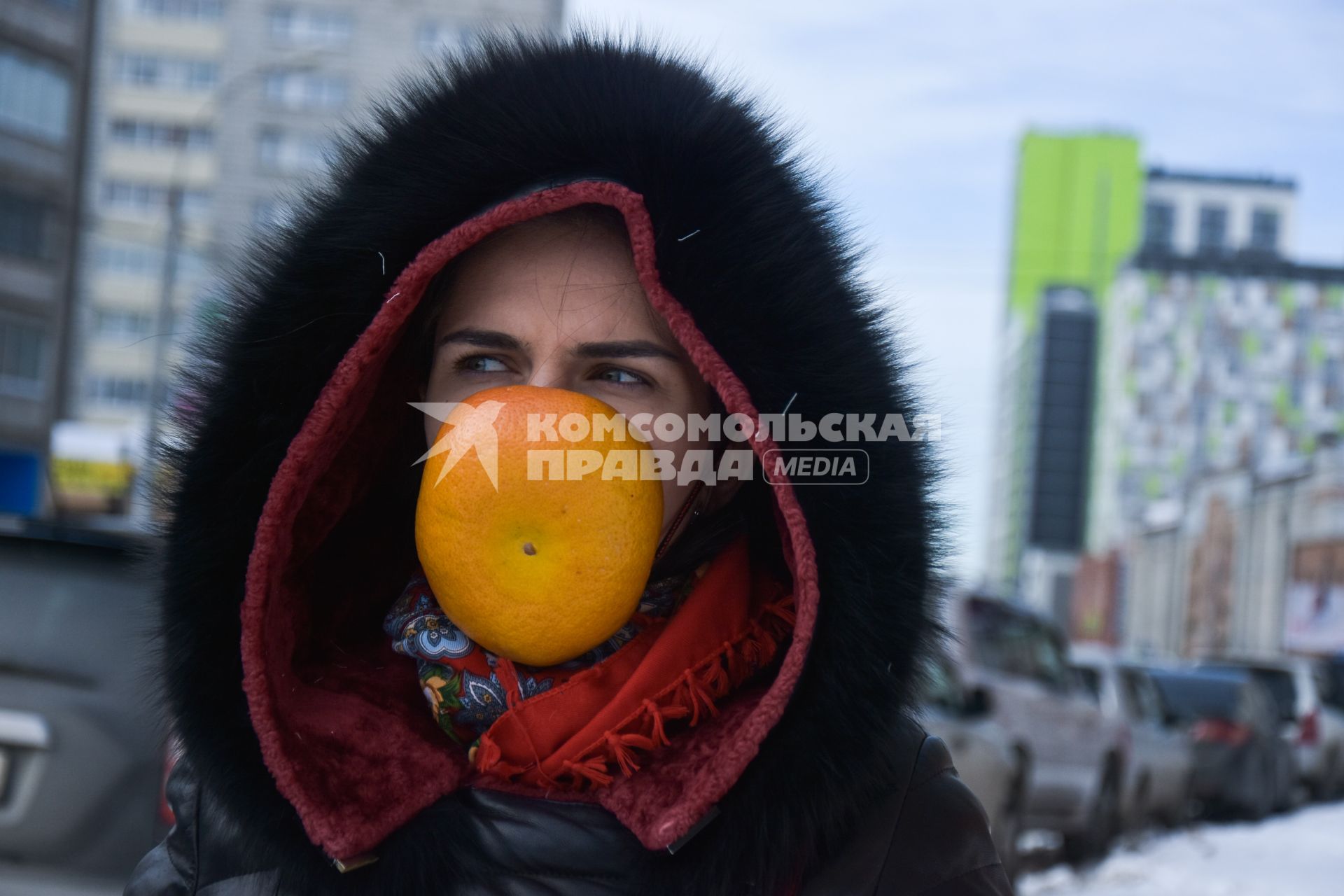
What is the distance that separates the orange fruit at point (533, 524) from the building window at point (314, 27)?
59070 mm

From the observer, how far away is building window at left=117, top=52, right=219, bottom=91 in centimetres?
6200

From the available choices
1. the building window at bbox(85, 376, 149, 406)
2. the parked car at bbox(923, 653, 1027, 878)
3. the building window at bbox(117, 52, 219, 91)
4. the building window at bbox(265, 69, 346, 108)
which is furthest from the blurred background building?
the building window at bbox(85, 376, 149, 406)

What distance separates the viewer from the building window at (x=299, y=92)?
56.9 m

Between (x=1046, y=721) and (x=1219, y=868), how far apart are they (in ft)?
5.74

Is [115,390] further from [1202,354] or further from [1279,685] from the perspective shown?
[1202,354]

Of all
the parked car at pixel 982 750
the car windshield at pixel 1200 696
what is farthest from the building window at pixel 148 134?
the parked car at pixel 982 750

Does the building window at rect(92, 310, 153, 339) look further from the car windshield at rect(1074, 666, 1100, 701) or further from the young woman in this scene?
the young woman

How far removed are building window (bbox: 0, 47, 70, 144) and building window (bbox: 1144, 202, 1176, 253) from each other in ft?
340

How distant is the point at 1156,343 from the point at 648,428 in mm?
109270

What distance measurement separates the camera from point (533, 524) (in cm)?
176

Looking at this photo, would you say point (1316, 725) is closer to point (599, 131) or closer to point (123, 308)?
point (599, 131)

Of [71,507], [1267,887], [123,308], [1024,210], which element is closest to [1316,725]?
[1267,887]

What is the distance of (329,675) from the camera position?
2.07 m

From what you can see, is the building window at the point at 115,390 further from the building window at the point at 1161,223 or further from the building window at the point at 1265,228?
the building window at the point at 1265,228
